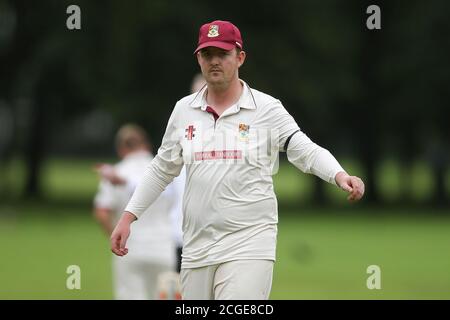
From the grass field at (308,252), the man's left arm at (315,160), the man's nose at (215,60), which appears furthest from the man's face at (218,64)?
the grass field at (308,252)

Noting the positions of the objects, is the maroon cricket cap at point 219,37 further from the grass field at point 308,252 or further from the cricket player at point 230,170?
the grass field at point 308,252

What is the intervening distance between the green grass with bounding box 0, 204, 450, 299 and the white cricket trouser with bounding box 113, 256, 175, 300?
4133 millimetres

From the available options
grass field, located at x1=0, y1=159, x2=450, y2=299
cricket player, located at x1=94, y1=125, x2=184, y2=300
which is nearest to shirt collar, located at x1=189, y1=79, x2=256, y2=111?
cricket player, located at x1=94, y1=125, x2=184, y2=300

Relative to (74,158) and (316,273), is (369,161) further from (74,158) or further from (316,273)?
(74,158)

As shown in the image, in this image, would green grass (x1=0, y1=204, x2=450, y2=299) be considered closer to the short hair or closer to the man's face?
the short hair

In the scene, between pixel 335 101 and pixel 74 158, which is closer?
pixel 335 101

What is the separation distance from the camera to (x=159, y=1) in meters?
39.1

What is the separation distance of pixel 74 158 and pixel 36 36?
78997 millimetres

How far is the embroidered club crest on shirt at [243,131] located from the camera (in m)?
8.02

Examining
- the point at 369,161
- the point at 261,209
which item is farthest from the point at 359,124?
the point at 261,209

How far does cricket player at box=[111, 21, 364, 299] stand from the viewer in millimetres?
Answer: 7949

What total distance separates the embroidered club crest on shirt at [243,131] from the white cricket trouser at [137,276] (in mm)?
5034

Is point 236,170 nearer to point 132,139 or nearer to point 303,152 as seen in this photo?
point 303,152

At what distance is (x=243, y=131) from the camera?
803 cm
